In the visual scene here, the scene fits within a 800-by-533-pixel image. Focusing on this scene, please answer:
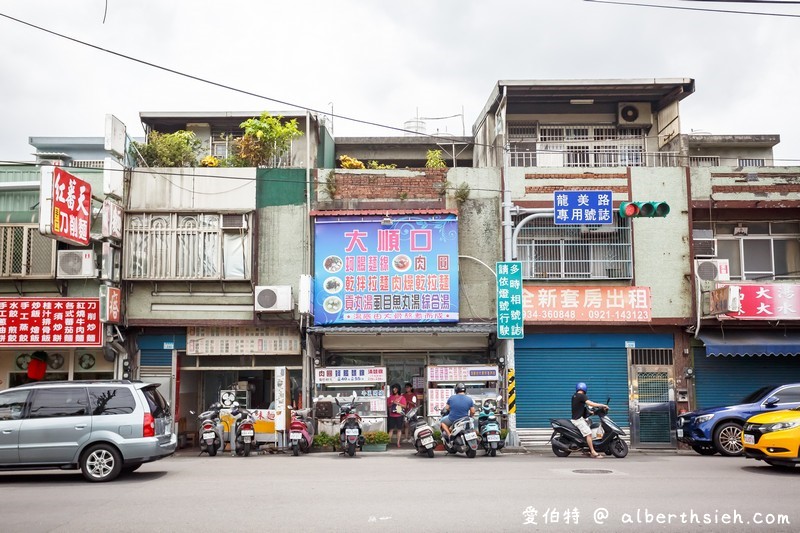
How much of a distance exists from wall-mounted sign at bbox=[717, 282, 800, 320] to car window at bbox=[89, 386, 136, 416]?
14.7 m

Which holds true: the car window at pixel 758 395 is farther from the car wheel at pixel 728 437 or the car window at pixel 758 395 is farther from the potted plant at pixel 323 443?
the potted plant at pixel 323 443

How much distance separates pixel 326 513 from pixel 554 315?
1210cm

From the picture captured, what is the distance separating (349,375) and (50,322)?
7710 mm

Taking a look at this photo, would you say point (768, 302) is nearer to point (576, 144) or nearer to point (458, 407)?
point (576, 144)

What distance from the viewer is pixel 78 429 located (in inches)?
479

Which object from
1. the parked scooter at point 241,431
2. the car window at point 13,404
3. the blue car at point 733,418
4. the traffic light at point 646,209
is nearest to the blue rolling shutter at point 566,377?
the blue car at point 733,418

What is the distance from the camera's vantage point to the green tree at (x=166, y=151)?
21156 millimetres

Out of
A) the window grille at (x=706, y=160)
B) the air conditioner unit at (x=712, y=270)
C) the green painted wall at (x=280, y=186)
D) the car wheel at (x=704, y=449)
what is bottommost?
the car wheel at (x=704, y=449)

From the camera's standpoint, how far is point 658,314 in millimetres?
20203

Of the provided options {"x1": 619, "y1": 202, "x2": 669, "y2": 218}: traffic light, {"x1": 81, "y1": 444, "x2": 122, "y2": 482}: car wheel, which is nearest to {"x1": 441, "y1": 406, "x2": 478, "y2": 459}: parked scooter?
{"x1": 619, "y1": 202, "x2": 669, "y2": 218}: traffic light

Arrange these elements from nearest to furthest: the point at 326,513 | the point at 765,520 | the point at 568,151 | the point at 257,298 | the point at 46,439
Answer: the point at 765,520 → the point at 326,513 → the point at 46,439 → the point at 257,298 → the point at 568,151

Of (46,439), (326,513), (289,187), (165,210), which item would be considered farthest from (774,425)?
(165,210)

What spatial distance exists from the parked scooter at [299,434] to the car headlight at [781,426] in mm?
9821

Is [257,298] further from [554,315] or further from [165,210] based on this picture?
[554,315]
